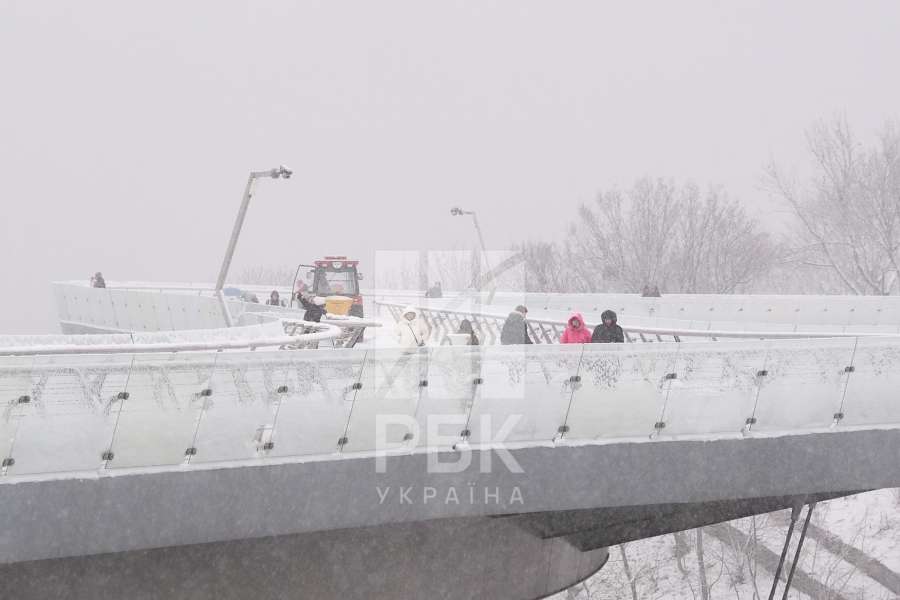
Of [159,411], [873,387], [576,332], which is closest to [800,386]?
[873,387]

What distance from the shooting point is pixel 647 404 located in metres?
12.9

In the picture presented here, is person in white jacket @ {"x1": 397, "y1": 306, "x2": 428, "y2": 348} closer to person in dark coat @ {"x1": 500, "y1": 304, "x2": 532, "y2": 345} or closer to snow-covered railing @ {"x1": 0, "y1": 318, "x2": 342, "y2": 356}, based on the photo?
snow-covered railing @ {"x1": 0, "y1": 318, "x2": 342, "y2": 356}

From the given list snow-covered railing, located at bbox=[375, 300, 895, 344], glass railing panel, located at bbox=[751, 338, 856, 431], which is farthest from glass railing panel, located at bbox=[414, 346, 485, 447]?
snow-covered railing, located at bbox=[375, 300, 895, 344]

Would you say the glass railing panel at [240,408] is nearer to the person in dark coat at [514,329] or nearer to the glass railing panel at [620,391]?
the glass railing panel at [620,391]

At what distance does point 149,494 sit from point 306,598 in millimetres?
2788

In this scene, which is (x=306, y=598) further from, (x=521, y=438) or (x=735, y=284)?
(x=735, y=284)

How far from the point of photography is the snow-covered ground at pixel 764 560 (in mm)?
39375

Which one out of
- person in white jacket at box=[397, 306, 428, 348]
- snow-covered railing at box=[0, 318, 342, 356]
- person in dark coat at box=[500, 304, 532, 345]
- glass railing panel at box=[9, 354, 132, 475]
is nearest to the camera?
glass railing panel at box=[9, 354, 132, 475]

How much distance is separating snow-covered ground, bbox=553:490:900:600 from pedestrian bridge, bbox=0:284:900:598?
84.9 feet

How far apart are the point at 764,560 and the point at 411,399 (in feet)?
111

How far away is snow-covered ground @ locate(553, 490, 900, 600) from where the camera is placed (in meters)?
39.4

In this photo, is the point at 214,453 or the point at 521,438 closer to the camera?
the point at 214,453

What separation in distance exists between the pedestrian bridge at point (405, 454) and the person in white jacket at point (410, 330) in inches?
63.6

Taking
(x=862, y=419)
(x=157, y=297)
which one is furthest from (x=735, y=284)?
(x=862, y=419)
